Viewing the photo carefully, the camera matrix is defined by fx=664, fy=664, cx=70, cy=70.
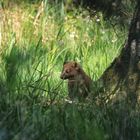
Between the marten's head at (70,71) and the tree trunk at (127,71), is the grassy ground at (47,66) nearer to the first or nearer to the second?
the marten's head at (70,71)

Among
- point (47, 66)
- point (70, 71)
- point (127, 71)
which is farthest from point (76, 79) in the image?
point (47, 66)

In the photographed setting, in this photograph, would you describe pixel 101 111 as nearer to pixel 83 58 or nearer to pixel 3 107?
pixel 3 107

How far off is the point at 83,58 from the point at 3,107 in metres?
2.77

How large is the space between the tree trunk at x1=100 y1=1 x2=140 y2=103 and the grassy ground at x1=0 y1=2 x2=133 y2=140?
47 centimetres

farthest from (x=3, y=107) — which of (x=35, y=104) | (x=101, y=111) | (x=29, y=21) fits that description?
(x=29, y=21)

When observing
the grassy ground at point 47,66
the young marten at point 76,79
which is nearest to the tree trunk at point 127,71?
the young marten at point 76,79

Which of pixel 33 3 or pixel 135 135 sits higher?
pixel 33 3

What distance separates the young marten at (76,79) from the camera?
250 inches

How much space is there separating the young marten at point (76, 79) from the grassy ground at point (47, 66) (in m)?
0.11

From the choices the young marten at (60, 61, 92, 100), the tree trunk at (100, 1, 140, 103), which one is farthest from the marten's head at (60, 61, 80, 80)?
the tree trunk at (100, 1, 140, 103)

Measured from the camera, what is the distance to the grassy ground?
5027mm

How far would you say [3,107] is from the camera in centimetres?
547

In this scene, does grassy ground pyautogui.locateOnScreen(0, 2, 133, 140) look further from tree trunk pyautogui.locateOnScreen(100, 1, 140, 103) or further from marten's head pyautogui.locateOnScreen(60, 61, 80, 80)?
tree trunk pyautogui.locateOnScreen(100, 1, 140, 103)

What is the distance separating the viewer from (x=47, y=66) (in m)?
7.34
